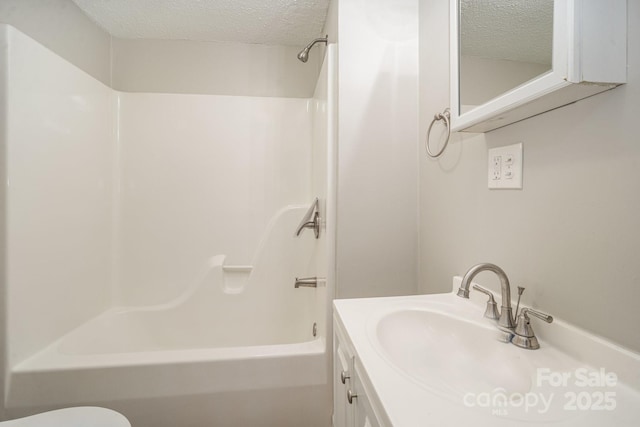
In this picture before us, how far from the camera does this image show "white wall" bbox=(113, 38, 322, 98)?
184 cm

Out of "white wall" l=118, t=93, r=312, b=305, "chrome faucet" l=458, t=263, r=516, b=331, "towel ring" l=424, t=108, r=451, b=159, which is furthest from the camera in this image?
"white wall" l=118, t=93, r=312, b=305

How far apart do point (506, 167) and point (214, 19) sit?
1844 mm

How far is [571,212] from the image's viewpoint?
0.59m

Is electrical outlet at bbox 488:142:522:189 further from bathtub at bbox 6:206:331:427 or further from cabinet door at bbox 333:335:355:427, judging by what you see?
bathtub at bbox 6:206:331:427

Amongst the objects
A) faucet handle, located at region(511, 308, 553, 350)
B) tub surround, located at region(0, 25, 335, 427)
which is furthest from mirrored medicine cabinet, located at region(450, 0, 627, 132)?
tub surround, located at region(0, 25, 335, 427)

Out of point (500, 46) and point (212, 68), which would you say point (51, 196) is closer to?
point (212, 68)

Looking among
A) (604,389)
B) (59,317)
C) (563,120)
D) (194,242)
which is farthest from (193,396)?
(563,120)

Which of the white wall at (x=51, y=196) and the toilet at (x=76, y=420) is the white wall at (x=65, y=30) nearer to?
the white wall at (x=51, y=196)

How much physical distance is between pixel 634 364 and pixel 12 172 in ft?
6.62

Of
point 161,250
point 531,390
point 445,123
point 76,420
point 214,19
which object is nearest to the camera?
point 531,390

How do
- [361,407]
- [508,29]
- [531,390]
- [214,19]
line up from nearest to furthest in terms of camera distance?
[531,390]
[361,407]
[508,29]
[214,19]

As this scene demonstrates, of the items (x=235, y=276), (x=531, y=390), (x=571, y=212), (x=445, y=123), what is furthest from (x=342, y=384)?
(x=235, y=276)

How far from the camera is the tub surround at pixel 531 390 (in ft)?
1.33

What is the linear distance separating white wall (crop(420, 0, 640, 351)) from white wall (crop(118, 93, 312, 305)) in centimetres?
126
